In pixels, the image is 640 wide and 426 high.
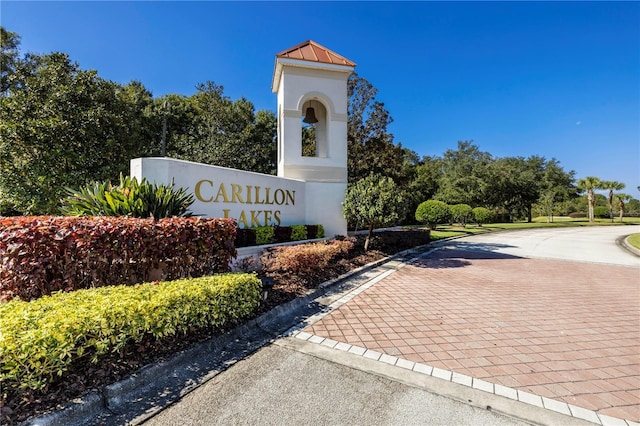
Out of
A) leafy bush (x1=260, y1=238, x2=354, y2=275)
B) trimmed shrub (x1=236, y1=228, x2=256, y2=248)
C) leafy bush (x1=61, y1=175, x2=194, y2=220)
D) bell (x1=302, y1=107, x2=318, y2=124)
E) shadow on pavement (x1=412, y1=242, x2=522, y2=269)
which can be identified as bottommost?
shadow on pavement (x1=412, y1=242, x2=522, y2=269)

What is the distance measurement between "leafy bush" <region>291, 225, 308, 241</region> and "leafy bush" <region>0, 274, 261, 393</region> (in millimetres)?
5052

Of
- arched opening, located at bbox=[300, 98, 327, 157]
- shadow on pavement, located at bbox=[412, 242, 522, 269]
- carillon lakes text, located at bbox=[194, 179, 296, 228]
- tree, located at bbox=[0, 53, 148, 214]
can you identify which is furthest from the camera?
arched opening, located at bbox=[300, 98, 327, 157]

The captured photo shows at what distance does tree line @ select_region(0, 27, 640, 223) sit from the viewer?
33.1 feet

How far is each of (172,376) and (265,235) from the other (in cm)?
556

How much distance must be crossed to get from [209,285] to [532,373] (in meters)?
4.05

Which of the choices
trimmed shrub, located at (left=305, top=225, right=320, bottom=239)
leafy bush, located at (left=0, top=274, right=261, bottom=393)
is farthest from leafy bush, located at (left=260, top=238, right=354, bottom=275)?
trimmed shrub, located at (left=305, top=225, right=320, bottom=239)

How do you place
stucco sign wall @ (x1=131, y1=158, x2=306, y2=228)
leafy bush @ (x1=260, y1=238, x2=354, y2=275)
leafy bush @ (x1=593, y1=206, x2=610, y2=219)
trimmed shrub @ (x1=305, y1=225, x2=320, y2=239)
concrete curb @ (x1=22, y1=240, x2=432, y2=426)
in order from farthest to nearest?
leafy bush @ (x1=593, y1=206, x2=610, y2=219)
trimmed shrub @ (x1=305, y1=225, x2=320, y2=239)
leafy bush @ (x1=260, y1=238, x2=354, y2=275)
stucco sign wall @ (x1=131, y1=158, x2=306, y2=228)
concrete curb @ (x1=22, y1=240, x2=432, y2=426)

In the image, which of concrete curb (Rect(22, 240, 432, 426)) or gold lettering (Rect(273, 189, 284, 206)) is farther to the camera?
gold lettering (Rect(273, 189, 284, 206))

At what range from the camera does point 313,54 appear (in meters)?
11.2

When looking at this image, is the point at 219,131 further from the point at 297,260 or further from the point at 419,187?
the point at 419,187

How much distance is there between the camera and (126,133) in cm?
1295

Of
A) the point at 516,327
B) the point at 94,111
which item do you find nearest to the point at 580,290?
the point at 516,327

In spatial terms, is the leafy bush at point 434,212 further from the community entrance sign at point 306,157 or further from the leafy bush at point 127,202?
the leafy bush at point 127,202

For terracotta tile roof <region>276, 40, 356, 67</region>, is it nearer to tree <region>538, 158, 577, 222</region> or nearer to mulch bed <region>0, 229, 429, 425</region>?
mulch bed <region>0, 229, 429, 425</region>
